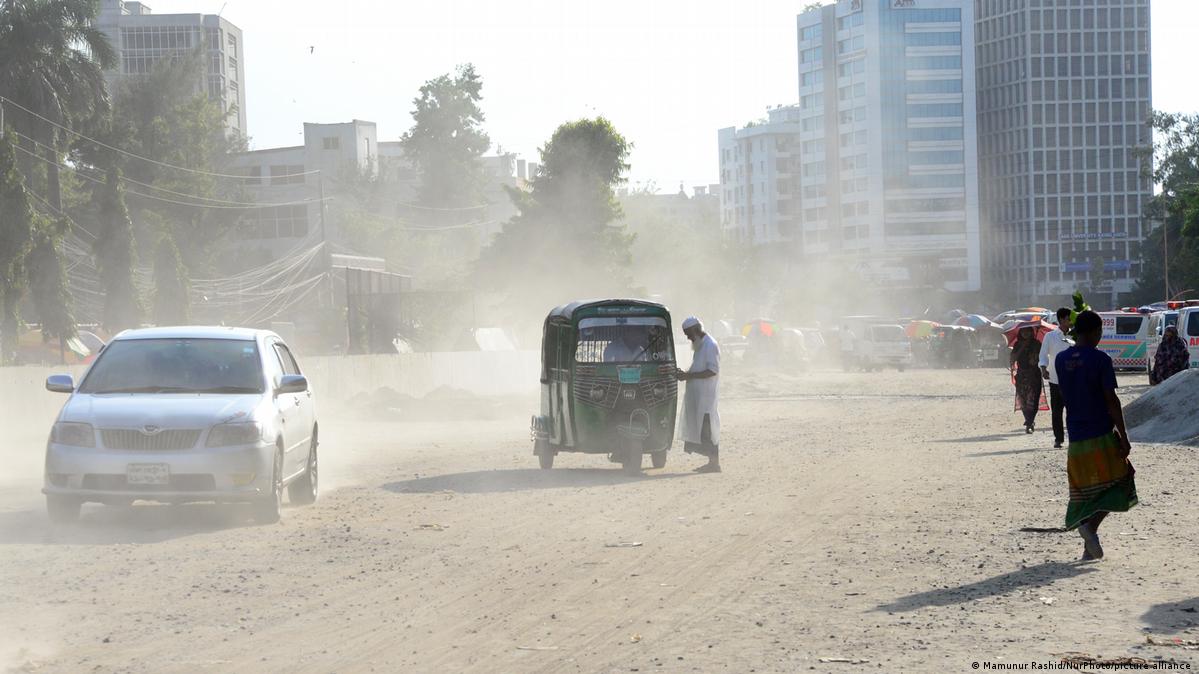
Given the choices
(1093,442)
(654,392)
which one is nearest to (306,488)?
(654,392)

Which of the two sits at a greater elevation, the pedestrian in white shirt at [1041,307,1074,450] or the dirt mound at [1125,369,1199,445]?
the pedestrian in white shirt at [1041,307,1074,450]

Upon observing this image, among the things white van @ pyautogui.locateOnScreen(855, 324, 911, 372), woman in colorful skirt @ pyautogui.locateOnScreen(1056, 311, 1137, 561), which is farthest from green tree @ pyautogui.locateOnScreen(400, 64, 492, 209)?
woman in colorful skirt @ pyautogui.locateOnScreen(1056, 311, 1137, 561)

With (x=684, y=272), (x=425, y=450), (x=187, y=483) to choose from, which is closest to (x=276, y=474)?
(x=187, y=483)

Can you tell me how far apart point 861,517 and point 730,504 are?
1591 mm

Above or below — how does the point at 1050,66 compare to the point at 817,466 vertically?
above

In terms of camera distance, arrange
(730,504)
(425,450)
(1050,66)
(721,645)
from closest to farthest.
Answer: (721,645)
(730,504)
(425,450)
(1050,66)

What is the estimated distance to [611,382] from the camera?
17.3 metres

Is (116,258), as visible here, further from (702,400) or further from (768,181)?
(768,181)

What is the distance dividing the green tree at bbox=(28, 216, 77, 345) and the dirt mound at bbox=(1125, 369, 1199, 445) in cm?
3021

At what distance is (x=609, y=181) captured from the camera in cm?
6481

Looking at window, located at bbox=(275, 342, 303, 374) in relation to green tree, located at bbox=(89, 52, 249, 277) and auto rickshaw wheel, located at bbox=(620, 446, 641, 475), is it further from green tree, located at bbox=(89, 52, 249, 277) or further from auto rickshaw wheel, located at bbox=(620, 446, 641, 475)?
green tree, located at bbox=(89, 52, 249, 277)

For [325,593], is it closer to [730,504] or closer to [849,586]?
[849,586]

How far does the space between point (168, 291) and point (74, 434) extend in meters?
37.6

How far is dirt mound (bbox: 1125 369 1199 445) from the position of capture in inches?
853
